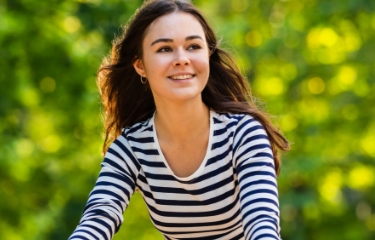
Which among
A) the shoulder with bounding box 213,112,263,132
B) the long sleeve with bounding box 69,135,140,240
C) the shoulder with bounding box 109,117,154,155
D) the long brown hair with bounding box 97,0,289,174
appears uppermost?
the long brown hair with bounding box 97,0,289,174

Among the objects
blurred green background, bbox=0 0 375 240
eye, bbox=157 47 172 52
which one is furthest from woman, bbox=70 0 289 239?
blurred green background, bbox=0 0 375 240

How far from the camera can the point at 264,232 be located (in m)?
2.89

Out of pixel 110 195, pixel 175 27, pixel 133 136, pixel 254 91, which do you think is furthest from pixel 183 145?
pixel 254 91

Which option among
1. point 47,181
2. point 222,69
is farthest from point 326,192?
point 222,69

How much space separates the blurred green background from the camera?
1198 centimetres

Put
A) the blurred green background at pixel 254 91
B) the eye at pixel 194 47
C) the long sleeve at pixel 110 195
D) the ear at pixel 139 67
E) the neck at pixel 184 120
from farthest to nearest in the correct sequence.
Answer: the blurred green background at pixel 254 91 < the ear at pixel 139 67 < the neck at pixel 184 120 < the eye at pixel 194 47 < the long sleeve at pixel 110 195

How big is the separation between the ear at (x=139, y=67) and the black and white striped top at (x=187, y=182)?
0.20 metres

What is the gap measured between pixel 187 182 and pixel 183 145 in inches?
6.3

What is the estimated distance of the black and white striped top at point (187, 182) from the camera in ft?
10.6

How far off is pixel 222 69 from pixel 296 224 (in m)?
11.3

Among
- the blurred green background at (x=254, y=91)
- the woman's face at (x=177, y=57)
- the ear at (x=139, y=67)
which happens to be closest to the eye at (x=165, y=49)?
the woman's face at (x=177, y=57)

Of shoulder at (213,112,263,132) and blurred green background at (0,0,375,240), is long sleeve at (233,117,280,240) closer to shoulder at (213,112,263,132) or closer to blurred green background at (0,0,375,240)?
shoulder at (213,112,263,132)

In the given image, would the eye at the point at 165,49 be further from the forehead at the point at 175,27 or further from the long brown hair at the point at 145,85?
the long brown hair at the point at 145,85

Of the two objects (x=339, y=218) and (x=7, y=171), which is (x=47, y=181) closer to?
(x=7, y=171)
